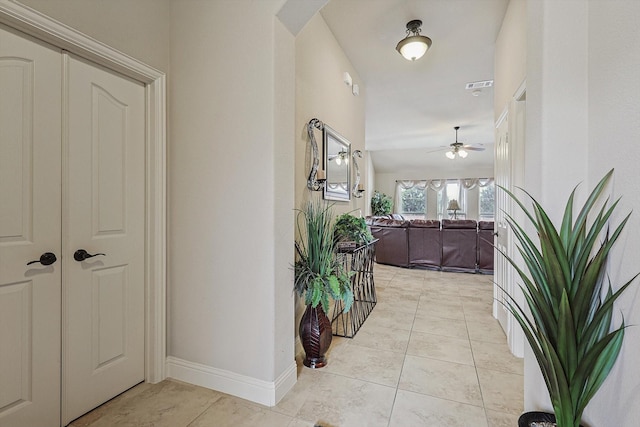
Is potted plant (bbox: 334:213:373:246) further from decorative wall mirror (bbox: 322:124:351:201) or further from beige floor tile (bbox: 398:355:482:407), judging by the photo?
beige floor tile (bbox: 398:355:482:407)

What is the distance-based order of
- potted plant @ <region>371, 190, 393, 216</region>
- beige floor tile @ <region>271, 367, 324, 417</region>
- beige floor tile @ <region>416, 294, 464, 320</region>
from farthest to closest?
potted plant @ <region>371, 190, 393, 216</region> → beige floor tile @ <region>416, 294, 464, 320</region> → beige floor tile @ <region>271, 367, 324, 417</region>

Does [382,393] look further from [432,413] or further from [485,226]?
[485,226]

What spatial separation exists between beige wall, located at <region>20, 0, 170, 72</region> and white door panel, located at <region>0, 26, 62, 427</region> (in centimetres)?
19

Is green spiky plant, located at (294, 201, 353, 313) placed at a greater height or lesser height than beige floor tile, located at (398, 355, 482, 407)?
greater

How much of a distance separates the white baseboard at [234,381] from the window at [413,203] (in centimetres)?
1013

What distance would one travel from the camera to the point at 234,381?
186 centimetres

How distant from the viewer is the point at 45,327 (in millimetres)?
1518

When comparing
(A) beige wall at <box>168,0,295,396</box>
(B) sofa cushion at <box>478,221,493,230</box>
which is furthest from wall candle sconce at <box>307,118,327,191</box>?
(B) sofa cushion at <box>478,221,493,230</box>

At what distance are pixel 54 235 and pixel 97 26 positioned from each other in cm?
114

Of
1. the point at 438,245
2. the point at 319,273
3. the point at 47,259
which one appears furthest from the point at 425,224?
the point at 47,259

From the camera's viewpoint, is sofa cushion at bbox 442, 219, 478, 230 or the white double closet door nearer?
the white double closet door

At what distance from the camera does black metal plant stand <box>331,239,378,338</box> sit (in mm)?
2850

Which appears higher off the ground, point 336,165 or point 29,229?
point 336,165

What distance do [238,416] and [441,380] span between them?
1315mm
